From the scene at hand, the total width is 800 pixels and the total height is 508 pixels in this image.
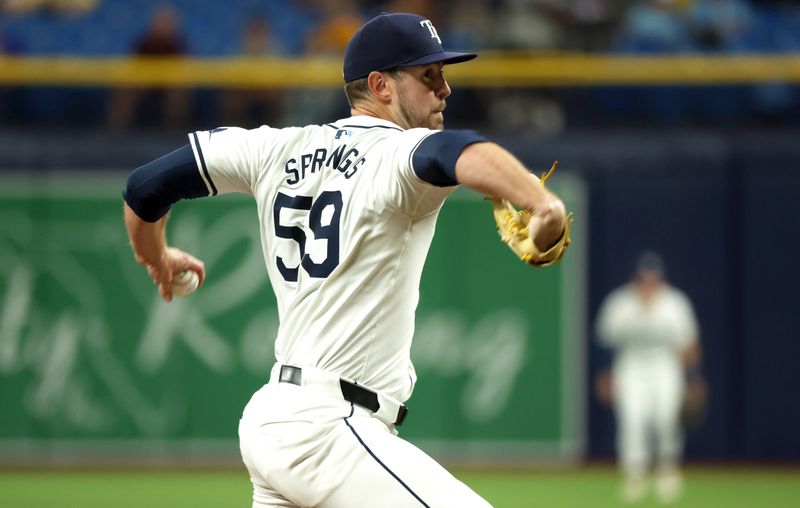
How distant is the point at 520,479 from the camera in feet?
42.2

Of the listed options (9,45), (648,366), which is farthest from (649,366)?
(9,45)

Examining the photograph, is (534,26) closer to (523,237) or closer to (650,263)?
(650,263)

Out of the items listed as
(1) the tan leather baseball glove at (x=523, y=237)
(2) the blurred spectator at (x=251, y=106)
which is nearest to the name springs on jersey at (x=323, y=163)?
(1) the tan leather baseball glove at (x=523, y=237)

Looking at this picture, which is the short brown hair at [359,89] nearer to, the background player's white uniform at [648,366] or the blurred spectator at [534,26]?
the background player's white uniform at [648,366]

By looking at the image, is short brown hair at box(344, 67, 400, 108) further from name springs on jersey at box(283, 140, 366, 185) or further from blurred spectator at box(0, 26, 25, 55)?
blurred spectator at box(0, 26, 25, 55)

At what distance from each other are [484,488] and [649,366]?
1947 mm

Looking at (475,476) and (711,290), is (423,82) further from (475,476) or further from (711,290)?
(711,290)

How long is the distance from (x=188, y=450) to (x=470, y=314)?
10.5 feet

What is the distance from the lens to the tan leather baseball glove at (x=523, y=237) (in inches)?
118

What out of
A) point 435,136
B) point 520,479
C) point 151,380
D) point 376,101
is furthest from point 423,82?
point 151,380

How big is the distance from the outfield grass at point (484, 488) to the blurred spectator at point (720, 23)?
4397 millimetres

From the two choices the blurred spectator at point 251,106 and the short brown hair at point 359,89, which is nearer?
the short brown hair at point 359,89

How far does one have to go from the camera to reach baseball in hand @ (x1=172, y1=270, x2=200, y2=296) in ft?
13.3

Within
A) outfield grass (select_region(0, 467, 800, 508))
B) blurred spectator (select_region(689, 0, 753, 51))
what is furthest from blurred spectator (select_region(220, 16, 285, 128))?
blurred spectator (select_region(689, 0, 753, 51))
